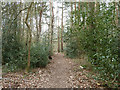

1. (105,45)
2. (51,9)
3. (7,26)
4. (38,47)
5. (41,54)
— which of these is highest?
(51,9)

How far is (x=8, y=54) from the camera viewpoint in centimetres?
510

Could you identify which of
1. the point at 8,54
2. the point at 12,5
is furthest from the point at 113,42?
the point at 12,5

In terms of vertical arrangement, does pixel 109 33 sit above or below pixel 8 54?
above

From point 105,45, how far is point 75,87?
5.08 ft

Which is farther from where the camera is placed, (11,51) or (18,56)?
(11,51)

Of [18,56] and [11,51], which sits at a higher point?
[11,51]

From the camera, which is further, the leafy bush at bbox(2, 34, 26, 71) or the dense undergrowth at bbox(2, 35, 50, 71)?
the leafy bush at bbox(2, 34, 26, 71)

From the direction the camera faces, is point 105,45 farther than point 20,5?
No

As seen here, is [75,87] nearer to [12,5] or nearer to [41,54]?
[41,54]

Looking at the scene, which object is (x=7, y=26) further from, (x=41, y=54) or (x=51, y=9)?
(x=51, y=9)

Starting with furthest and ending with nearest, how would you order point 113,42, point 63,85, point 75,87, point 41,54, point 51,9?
point 51,9 < point 41,54 < point 63,85 < point 75,87 < point 113,42

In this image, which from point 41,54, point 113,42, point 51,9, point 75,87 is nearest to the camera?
point 113,42

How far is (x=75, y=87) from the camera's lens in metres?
2.87

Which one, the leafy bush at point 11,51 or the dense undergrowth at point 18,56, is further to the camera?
the leafy bush at point 11,51
